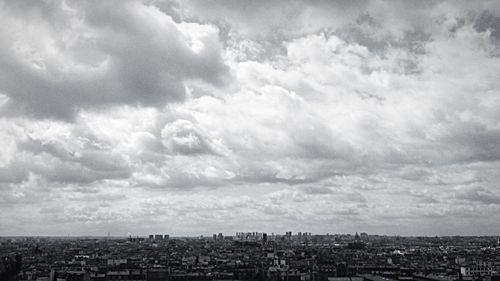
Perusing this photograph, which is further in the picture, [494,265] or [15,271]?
[494,265]

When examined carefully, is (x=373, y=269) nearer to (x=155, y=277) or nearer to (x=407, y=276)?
(x=407, y=276)

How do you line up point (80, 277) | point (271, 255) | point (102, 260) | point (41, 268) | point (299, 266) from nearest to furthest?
point (80, 277) < point (41, 268) < point (299, 266) < point (102, 260) < point (271, 255)

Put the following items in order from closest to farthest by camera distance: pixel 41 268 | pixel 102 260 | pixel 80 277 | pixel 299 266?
Result: pixel 80 277 < pixel 41 268 < pixel 299 266 < pixel 102 260

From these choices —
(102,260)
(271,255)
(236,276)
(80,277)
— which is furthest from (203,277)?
(271,255)

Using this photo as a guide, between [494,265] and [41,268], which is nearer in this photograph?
[41,268]

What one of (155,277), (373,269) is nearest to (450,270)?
(373,269)

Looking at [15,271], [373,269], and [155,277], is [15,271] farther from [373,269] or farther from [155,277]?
[373,269]

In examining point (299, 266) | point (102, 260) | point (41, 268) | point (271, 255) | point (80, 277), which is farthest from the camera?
point (271, 255)

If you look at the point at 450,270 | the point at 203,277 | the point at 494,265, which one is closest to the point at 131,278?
the point at 203,277
